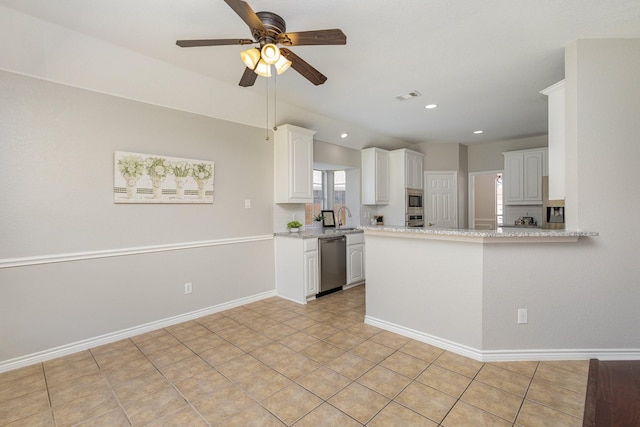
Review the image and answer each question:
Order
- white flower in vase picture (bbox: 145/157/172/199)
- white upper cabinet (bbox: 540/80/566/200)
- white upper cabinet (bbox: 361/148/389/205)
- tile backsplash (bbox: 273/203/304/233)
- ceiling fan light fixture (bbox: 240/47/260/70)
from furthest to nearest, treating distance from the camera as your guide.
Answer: white upper cabinet (bbox: 361/148/389/205) → tile backsplash (bbox: 273/203/304/233) → white flower in vase picture (bbox: 145/157/172/199) → white upper cabinet (bbox: 540/80/566/200) → ceiling fan light fixture (bbox: 240/47/260/70)

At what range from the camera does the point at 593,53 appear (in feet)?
7.83

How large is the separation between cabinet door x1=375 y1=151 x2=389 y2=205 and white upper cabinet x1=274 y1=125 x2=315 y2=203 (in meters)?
1.78

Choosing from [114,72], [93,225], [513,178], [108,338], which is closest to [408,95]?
[114,72]

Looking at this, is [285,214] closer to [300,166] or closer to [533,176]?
[300,166]

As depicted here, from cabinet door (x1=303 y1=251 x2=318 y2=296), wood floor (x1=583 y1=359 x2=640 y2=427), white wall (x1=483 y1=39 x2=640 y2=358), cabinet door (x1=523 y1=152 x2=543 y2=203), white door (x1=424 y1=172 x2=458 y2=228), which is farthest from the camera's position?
white door (x1=424 y1=172 x2=458 y2=228)

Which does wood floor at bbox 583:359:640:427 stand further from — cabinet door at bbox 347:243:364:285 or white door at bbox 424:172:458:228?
white door at bbox 424:172:458:228

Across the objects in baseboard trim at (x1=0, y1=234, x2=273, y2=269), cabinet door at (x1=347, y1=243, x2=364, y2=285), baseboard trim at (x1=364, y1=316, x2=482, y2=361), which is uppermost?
baseboard trim at (x1=0, y1=234, x2=273, y2=269)

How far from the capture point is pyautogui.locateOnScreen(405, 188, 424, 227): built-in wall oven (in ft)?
19.4

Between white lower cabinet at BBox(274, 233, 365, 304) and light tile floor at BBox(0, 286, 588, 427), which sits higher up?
white lower cabinet at BBox(274, 233, 365, 304)

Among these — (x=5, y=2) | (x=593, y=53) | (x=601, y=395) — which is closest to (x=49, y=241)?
(x=5, y=2)

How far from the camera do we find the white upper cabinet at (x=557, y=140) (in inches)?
102

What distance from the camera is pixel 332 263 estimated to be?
4.25 meters

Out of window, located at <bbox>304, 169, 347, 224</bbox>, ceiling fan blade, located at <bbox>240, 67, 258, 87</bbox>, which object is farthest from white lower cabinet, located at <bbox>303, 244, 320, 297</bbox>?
ceiling fan blade, located at <bbox>240, 67, 258, 87</bbox>

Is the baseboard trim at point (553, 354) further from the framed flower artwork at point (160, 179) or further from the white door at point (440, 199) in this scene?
the white door at point (440, 199)
